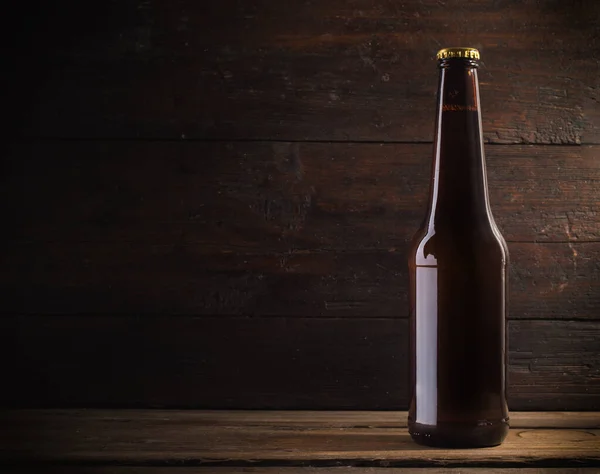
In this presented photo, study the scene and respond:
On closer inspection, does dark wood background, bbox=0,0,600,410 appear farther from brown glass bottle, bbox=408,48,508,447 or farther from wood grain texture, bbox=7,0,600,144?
brown glass bottle, bbox=408,48,508,447

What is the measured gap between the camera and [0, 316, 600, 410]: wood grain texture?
3.23ft

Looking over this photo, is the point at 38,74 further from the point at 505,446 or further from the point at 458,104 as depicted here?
the point at 505,446

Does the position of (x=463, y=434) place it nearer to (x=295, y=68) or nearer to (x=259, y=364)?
(x=259, y=364)

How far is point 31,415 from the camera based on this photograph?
94 cm

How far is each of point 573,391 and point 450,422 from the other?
1.07 ft

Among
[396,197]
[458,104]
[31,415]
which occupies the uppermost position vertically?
[458,104]

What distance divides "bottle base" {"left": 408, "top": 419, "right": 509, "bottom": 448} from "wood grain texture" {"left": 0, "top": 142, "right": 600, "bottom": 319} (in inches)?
10.0

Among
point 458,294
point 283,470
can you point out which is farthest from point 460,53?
point 283,470

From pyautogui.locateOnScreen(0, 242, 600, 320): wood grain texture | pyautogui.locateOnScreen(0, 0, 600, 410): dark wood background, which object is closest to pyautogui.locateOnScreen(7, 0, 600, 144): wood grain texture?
pyautogui.locateOnScreen(0, 0, 600, 410): dark wood background

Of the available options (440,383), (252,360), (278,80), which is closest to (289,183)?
(278,80)

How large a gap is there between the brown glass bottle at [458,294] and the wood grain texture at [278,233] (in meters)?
0.21

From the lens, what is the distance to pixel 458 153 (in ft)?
2.53

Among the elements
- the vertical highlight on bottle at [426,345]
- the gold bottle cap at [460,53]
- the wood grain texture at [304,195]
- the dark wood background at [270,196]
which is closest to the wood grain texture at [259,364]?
the dark wood background at [270,196]

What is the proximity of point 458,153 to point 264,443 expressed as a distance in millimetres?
382
